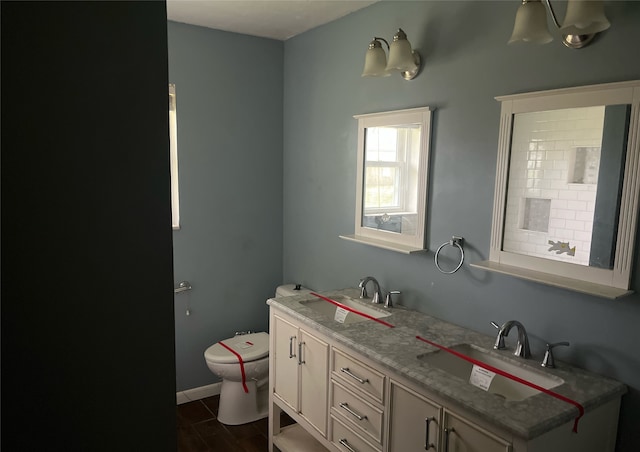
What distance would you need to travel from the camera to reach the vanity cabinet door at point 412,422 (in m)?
1.72

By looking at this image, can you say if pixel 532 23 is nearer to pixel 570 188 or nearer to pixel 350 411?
pixel 570 188

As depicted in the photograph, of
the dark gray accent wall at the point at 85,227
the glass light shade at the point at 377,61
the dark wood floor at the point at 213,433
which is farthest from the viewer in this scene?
the dark wood floor at the point at 213,433

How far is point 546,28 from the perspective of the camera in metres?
1.70

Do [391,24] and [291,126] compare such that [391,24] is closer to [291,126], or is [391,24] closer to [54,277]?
[291,126]

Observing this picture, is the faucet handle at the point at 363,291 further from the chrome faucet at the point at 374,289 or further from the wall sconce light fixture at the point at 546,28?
the wall sconce light fixture at the point at 546,28

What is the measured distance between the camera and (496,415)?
1479 mm

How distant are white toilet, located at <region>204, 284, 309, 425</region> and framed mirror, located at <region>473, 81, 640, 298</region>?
1669 mm

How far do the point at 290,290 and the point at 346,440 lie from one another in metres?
1.35

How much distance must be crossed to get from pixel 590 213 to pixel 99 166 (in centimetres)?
169

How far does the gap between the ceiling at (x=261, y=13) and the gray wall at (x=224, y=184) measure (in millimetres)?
115

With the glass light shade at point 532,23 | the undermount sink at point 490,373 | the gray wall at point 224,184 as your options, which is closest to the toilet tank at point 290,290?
the gray wall at point 224,184

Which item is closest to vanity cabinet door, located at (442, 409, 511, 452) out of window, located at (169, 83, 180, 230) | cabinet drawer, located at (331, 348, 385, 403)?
cabinet drawer, located at (331, 348, 385, 403)

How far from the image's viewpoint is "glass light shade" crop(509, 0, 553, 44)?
168cm

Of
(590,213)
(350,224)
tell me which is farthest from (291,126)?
(590,213)
